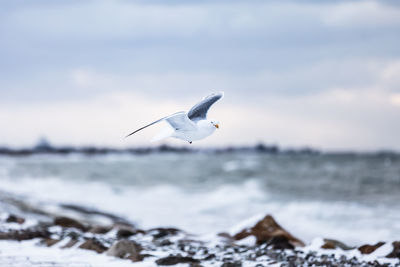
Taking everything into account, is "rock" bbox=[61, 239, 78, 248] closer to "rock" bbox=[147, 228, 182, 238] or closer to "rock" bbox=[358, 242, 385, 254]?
"rock" bbox=[147, 228, 182, 238]

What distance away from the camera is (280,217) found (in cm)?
1608

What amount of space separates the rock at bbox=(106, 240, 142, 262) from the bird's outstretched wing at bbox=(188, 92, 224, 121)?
6.93ft

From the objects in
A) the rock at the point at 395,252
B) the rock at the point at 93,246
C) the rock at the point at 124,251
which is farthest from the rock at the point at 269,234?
the rock at the point at 93,246

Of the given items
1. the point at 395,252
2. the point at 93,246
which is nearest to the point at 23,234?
the point at 93,246

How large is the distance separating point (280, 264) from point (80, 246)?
9.47ft

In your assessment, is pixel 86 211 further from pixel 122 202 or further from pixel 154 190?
pixel 154 190

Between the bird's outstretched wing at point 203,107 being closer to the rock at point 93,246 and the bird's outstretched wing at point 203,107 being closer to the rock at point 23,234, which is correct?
the rock at point 93,246

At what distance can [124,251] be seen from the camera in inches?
295

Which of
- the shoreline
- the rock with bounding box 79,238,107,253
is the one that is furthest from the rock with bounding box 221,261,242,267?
the rock with bounding box 79,238,107,253

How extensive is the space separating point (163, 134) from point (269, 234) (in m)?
3.97

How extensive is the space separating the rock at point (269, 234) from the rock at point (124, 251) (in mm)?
2296

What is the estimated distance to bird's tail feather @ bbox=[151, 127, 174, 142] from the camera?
579cm

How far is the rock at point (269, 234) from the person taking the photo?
28.2 ft

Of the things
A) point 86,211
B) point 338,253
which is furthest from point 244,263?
Result: point 86,211
